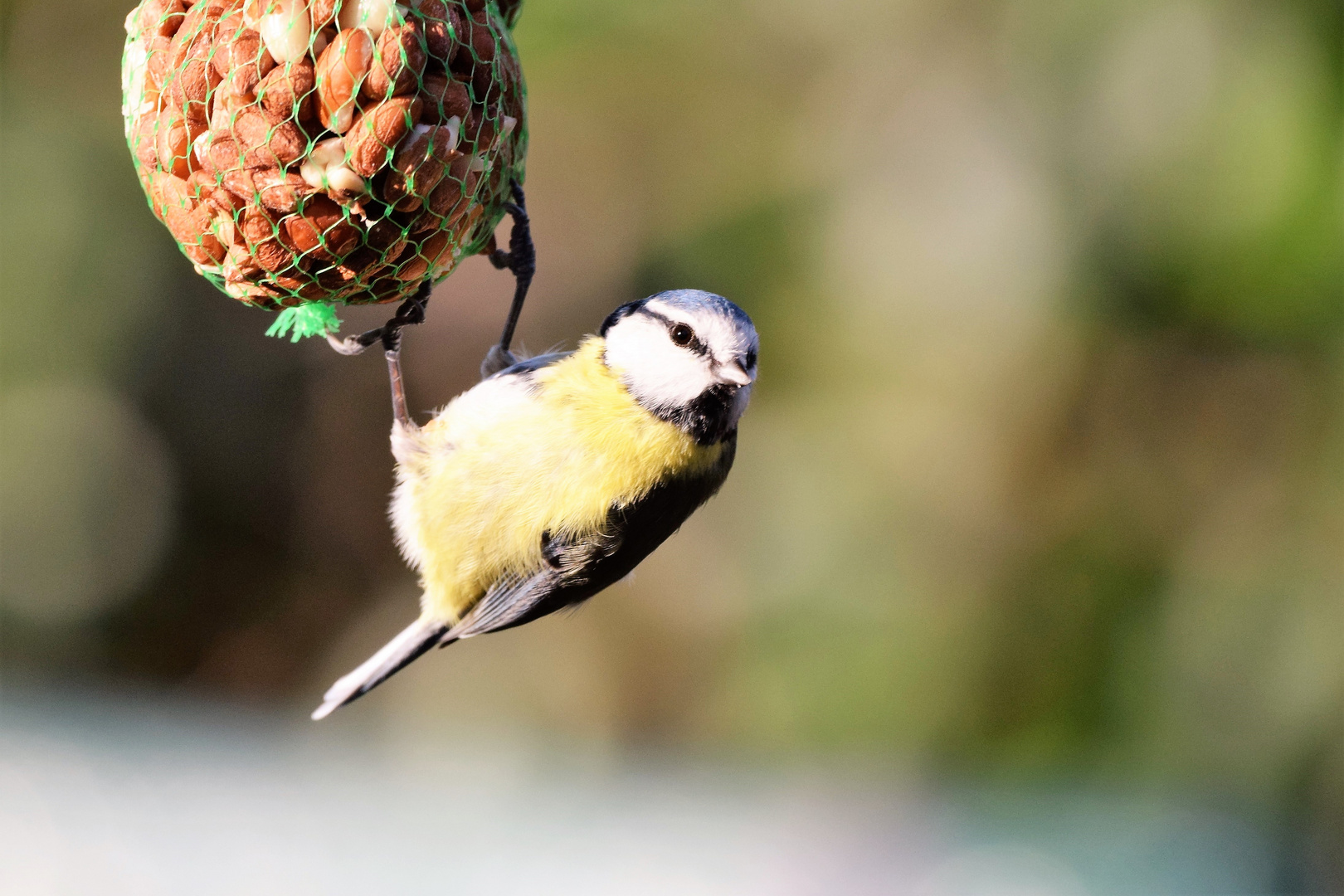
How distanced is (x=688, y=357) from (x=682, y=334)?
34 mm

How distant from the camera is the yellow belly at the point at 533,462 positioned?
1.55 meters

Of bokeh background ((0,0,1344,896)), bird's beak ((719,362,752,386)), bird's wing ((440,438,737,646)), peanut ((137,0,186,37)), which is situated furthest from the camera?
bokeh background ((0,0,1344,896))

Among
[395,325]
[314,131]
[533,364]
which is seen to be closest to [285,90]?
[314,131]

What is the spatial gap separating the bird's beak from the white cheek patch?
0.13 ft

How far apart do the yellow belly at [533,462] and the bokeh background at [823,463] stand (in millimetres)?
1516

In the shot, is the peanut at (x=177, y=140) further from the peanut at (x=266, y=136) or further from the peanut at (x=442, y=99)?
the peanut at (x=442, y=99)

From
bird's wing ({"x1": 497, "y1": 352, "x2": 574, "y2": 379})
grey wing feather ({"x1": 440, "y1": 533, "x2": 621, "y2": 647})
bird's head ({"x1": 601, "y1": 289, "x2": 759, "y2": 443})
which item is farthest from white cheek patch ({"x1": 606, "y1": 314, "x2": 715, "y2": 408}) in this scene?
grey wing feather ({"x1": 440, "y1": 533, "x2": 621, "y2": 647})

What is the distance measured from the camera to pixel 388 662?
178 centimetres

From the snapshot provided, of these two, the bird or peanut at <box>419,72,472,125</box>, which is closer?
peanut at <box>419,72,472,125</box>

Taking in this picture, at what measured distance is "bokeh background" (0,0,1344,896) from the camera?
3.06 m

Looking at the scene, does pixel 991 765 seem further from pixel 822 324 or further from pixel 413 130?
pixel 413 130

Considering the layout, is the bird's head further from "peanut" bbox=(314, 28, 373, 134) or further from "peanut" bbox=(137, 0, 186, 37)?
"peanut" bbox=(137, 0, 186, 37)

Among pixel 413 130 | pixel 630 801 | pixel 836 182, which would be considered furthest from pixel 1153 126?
pixel 413 130

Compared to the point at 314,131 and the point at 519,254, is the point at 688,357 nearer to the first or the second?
the point at 519,254
